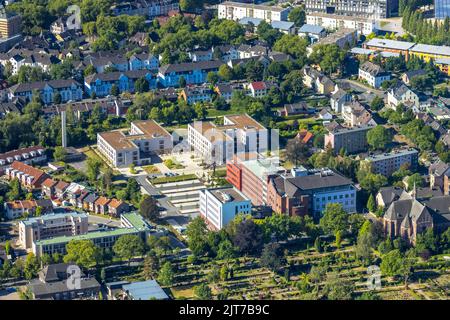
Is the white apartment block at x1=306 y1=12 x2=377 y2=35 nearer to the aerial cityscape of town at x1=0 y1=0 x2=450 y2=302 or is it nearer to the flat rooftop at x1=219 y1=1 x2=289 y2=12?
the aerial cityscape of town at x1=0 y1=0 x2=450 y2=302

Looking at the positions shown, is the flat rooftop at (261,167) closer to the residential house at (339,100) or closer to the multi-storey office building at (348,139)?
the multi-storey office building at (348,139)

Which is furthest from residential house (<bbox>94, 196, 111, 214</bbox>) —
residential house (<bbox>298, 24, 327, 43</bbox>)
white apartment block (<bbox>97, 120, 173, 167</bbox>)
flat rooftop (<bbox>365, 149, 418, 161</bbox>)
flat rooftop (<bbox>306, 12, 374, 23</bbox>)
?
flat rooftop (<bbox>306, 12, 374, 23</bbox>)

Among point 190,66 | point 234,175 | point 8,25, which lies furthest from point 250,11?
point 234,175

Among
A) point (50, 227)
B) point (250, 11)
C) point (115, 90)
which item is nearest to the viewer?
point (50, 227)

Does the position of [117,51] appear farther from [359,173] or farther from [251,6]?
[359,173]

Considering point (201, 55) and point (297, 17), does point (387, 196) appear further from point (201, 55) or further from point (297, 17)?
point (297, 17)

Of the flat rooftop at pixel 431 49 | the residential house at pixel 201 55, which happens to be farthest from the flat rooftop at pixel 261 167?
the flat rooftop at pixel 431 49
